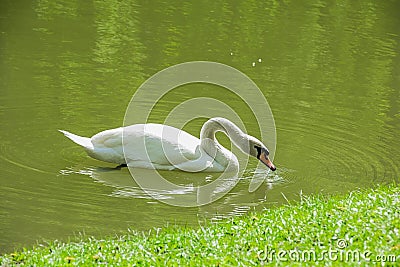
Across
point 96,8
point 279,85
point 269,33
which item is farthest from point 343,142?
point 96,8

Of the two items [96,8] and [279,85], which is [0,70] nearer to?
[279,85]

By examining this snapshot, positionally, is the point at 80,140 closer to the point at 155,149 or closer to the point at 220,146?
the point at 155,149

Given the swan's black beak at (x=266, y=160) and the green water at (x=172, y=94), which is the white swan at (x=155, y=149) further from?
the green water at (x=172, y=94)

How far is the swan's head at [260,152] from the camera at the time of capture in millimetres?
9352

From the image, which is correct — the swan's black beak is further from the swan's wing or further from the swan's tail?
the swan's tail

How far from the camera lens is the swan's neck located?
9.63 meters

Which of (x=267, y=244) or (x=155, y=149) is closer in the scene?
(x=267, y=244)

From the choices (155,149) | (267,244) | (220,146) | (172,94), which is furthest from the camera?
(172,94)

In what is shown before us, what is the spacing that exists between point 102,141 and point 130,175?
0.51m

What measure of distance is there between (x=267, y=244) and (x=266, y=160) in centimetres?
341

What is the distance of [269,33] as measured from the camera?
1752 centimetres

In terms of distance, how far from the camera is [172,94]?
40.8ft

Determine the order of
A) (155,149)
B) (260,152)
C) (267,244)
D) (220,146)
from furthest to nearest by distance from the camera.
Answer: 1. (220,146)
2. (260,152)
3. (155,149)
4. (267,244)

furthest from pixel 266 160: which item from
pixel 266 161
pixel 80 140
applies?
pixel 80 140
